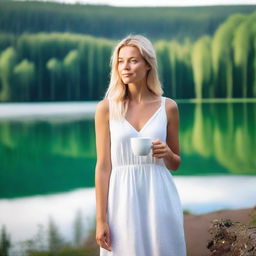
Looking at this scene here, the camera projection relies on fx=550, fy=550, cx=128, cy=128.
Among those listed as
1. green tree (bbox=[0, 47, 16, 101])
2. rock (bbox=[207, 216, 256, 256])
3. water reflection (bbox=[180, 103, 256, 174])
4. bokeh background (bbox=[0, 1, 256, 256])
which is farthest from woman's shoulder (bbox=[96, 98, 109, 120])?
green tree (bbox=[0, 47, 16, 101])

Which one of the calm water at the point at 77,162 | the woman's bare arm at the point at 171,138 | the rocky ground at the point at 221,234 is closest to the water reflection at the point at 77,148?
the calm water at the point at 77,162

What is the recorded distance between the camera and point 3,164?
11.3 ft

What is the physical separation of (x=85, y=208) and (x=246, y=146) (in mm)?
1097

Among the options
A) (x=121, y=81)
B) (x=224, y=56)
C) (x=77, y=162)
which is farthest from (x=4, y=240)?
(x=121, y=81)

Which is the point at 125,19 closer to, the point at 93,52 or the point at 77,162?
the point at 93,52

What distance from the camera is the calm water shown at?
3.41 metres

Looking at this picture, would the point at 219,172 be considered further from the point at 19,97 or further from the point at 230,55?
the point at 19,97

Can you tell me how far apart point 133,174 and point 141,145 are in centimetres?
12

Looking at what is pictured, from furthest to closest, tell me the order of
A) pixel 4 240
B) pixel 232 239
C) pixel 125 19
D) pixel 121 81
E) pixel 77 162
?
pixel 125 19
pixel 77 162
pixel 4 240
pixel 232 239
pixel 121 81

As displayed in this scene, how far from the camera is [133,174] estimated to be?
5.08 feet

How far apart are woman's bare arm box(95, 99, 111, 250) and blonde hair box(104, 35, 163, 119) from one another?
30 mm

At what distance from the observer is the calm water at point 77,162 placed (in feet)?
11.2

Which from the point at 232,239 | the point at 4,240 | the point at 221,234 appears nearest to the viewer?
the point at 232,239

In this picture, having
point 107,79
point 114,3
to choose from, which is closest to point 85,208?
point 107,79
